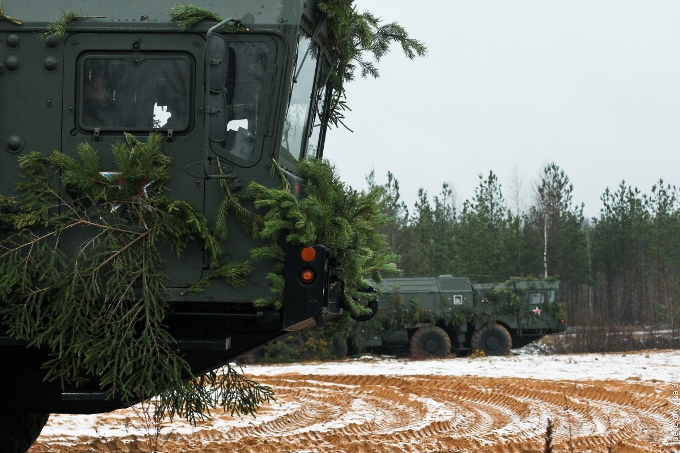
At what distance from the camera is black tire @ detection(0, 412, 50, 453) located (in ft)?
22.9

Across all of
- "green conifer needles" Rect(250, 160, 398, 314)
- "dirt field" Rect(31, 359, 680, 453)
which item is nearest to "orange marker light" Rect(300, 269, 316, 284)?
"green conifer needles" Rect(250, 160, 398, 314)

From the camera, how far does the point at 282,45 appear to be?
629 cm

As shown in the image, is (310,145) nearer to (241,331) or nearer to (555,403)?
(241,331)

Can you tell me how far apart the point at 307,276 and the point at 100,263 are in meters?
1.40

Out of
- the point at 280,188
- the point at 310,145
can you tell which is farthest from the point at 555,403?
the point at 280,188

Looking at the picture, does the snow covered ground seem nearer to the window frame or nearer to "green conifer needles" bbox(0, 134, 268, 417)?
"green conifer needles" bbox(0, 134, 268, 417)

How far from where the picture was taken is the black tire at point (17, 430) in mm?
6965

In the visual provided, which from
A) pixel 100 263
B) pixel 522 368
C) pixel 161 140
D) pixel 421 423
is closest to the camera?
pixel 100 263

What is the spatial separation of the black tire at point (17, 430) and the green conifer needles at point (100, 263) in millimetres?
1194

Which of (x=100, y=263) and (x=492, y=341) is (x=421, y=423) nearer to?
(x=100, y=263)

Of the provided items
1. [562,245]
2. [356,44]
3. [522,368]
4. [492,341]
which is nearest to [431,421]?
[356,44]

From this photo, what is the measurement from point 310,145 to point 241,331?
179 cm

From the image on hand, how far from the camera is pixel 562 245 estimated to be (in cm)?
4862

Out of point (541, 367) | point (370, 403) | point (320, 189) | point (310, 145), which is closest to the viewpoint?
point (320, 189)
